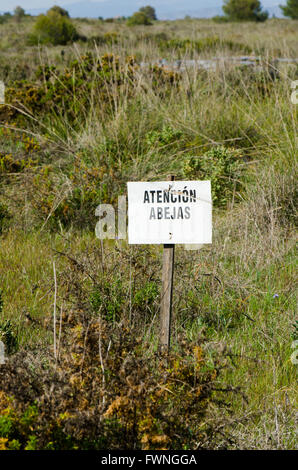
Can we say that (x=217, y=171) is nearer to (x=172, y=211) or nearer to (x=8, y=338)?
(x=172, y=211)

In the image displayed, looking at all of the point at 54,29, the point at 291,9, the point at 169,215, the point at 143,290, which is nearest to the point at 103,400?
the point at 169,215

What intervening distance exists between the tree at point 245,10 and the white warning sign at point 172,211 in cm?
5459

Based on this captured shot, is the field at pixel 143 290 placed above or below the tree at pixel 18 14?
below

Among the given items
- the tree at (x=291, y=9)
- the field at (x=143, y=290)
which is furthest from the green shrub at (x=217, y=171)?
the tree at (x=291, y=9)

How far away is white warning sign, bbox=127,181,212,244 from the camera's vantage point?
2.46 metres

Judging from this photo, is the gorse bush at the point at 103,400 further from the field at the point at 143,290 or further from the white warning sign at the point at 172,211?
the white warning sign at the point at 172,211

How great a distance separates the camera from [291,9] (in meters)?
49.1

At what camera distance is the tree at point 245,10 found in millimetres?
51844

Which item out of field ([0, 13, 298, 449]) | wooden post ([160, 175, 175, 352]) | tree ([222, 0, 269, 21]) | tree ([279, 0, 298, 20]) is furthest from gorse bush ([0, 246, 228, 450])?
tree ([222, 0, 269, 21])

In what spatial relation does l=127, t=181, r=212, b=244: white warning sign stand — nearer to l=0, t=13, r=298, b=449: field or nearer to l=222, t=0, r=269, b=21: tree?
l=0, t=13, r=298, b=449: field

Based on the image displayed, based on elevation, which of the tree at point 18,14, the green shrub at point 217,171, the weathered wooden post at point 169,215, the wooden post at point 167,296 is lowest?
the wooden post at point 167,296

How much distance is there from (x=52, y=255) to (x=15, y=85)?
14.6ft

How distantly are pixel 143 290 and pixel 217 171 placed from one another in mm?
1989
